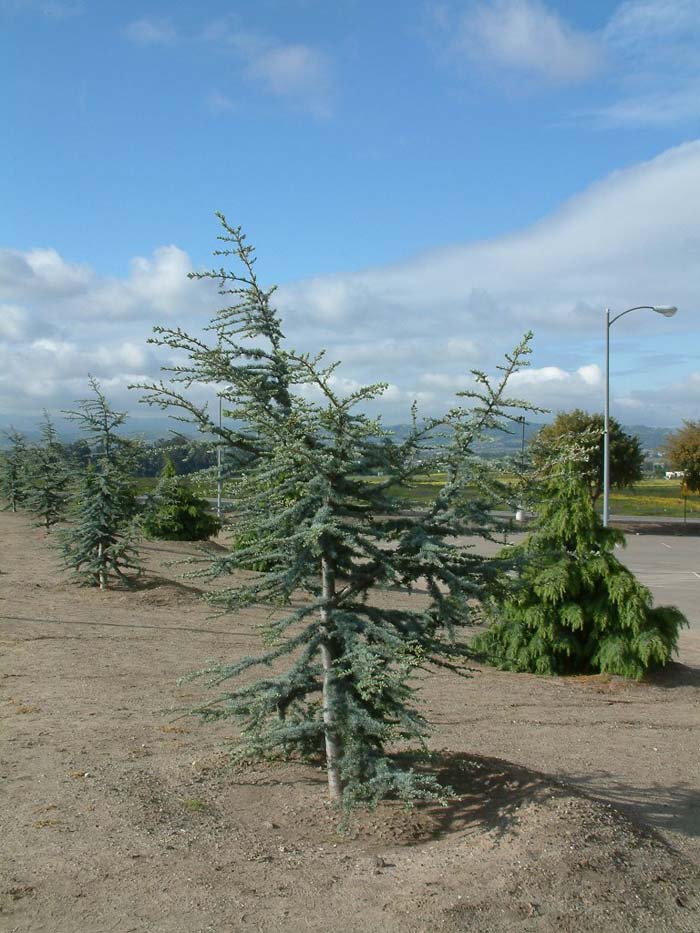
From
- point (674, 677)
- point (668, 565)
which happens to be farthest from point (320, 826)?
point (668, 565)

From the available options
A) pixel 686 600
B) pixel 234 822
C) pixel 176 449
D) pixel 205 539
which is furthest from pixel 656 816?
pixel 205 539

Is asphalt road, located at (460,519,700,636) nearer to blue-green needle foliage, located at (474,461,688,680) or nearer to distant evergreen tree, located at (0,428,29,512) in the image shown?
blue-green needle foliage, located at (474,461,688,680)

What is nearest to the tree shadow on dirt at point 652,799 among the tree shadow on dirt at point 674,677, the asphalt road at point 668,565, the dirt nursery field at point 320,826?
the dirt nursery field at point 320,826

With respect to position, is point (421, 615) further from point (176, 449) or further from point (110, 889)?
point (110, 889)

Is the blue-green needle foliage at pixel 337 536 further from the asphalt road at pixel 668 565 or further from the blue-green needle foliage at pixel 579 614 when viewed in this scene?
the asphalt road at pixel 668 565

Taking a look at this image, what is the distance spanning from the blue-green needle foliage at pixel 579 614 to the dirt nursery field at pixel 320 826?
1.47m

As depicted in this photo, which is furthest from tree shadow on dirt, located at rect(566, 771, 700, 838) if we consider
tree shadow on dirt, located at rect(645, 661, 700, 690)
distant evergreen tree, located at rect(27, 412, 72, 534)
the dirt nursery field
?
distant evergreen tree, located at rect(27, 412, 72, 534)

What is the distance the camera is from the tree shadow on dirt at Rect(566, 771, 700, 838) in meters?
6.06

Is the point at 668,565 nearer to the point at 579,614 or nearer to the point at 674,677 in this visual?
the point at 674,677

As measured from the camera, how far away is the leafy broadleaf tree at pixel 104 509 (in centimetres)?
1443

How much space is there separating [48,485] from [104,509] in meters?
8.07

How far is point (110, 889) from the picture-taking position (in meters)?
4.44

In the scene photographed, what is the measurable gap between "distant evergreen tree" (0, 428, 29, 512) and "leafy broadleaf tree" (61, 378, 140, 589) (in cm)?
1324

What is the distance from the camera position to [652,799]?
21.4 ft
